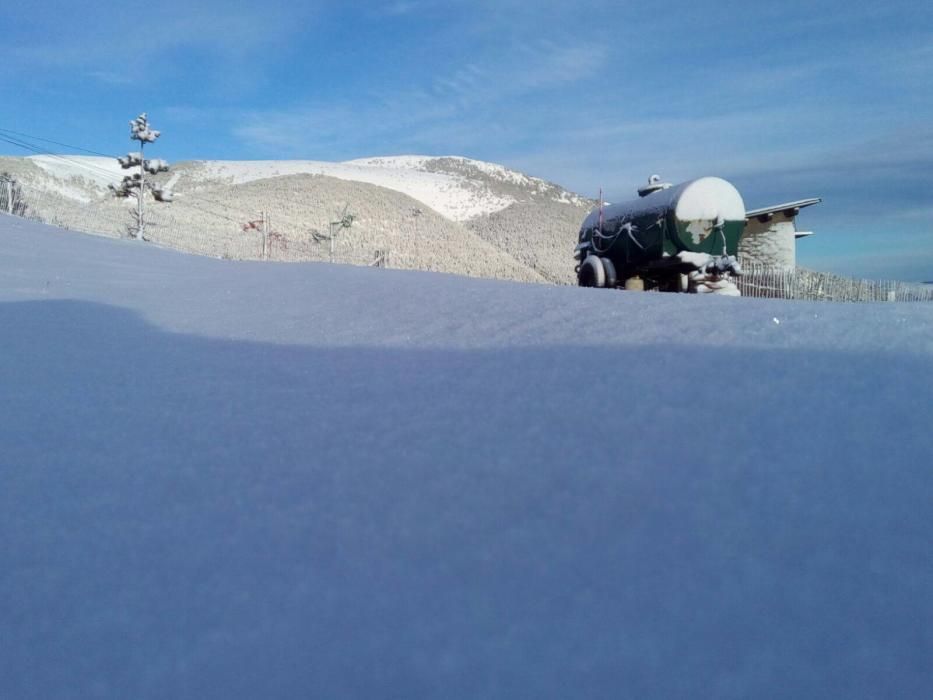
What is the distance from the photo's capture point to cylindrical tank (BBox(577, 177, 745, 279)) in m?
10.8

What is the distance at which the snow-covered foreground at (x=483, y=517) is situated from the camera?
49.3 inches

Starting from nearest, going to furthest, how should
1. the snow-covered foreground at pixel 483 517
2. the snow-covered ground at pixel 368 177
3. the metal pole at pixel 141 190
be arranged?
the snow-covered foreground at pixel 483 517
the metal pole at pixel 141 190
the snow-covered ground at pixel 368 177

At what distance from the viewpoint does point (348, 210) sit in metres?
29.8

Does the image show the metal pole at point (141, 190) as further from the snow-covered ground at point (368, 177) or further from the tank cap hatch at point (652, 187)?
the snow-covered ground at point (368, 177)

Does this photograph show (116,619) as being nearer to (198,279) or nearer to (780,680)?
(780,680)

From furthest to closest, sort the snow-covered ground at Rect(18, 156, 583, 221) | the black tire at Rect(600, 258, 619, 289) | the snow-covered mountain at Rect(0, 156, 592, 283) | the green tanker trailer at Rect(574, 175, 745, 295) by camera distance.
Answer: the snow-covered ground at Rect(18, 156, 583, 221), the snow-covered mountain at Rect(0, 156, 592, 283), the black tire at Rect(600, 258, 619, 289), the green tanker trailer at Rect(574, 175, 745, 295)

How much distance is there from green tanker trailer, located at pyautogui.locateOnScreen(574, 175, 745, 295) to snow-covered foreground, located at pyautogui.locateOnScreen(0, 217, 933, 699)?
7.86 metres

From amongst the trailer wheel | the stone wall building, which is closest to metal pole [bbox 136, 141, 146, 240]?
the trailer wheel

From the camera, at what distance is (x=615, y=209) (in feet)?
41.0

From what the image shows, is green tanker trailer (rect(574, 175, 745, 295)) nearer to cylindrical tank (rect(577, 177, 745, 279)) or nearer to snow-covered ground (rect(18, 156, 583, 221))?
cylindrical tank (rect(577, 177, 745, 279))

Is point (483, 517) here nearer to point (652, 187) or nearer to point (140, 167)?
point (652, 187)

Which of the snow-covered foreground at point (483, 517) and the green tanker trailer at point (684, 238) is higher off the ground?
the green tanker trailer at point (684, 238)

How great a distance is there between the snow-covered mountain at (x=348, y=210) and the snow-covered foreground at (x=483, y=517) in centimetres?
1636

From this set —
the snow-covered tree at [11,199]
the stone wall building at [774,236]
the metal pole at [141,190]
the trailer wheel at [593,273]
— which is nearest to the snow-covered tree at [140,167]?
the metal pole at [141,190]
